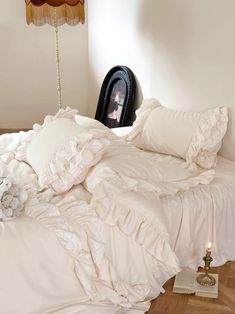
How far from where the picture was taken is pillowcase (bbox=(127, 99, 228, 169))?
214cm

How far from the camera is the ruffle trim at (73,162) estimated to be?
5.76ft

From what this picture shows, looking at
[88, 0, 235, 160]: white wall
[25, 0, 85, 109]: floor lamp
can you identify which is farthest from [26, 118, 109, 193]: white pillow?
[25, 0, 85, 109]: floor lamp

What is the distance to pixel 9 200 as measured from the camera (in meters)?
1.49

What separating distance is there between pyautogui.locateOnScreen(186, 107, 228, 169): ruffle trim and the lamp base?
0.59 m

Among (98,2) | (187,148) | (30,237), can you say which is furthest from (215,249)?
(98,2)

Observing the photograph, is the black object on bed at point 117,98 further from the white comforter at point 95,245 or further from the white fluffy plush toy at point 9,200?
the white fluffy plush toy at point 9,200

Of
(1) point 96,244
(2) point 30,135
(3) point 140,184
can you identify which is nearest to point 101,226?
(1) point 96,244

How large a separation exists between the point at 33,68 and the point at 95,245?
2.86 metres

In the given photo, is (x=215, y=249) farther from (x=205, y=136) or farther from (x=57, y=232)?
(x=57, y=232)

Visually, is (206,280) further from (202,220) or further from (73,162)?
(73,162)

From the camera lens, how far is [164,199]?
1.79 meters

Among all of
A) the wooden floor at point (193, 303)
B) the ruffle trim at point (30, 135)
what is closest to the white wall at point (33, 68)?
the ruffle trim at point (30, 135)

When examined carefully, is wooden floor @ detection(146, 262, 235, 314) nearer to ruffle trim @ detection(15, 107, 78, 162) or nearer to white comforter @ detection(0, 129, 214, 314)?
white comforter @ detection(0, 129, 214, 314)

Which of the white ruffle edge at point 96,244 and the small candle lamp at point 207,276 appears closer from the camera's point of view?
the white ruffle edge at point 96,244
